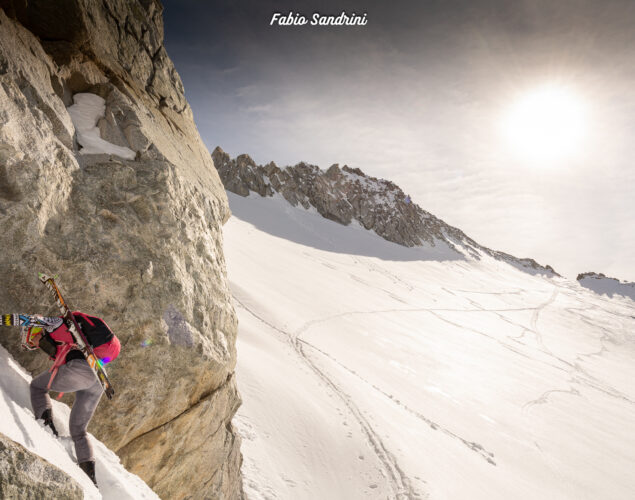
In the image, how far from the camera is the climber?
9.31 feet

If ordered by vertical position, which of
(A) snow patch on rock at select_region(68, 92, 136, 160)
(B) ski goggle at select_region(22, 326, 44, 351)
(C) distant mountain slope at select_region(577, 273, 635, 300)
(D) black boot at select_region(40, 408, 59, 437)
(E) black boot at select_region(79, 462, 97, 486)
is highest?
(C) distant mountain slope at select_region(577, 273, 635, 300)

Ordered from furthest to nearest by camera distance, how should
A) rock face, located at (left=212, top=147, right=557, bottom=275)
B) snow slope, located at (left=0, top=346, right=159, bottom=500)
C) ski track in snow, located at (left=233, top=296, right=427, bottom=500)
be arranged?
1. rock face, located at (left=212, top=147, right=557, bottom=275)
2. ski track in snow, located at (left=233, top=296, right=427, bottom=500)
3. snow slope, located at (left=0, top=346, right=159, bottom=500)

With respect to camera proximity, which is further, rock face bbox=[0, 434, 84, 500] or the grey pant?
the grey pant

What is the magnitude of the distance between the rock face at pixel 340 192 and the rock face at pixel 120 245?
65137mm

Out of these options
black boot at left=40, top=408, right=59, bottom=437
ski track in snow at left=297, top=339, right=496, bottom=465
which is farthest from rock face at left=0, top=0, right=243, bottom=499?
ski track in snow at left=297, top=339, right=496, bottom=465

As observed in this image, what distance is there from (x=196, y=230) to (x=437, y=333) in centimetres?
2500

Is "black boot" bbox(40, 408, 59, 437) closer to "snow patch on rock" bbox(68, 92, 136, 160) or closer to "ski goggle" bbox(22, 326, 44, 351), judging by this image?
"ski goggle" bbox(22, 326, 44, 351)

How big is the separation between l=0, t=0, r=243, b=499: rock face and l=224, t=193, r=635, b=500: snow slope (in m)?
3.93

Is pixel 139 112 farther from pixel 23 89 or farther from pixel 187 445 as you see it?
pixel 187 445

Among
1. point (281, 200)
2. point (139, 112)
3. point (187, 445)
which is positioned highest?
point (281, 200)

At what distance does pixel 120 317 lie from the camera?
3852mm

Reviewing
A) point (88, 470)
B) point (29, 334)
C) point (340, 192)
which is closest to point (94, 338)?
point (29, 334)

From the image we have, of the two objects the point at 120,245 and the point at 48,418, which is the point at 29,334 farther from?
the point at 120,245

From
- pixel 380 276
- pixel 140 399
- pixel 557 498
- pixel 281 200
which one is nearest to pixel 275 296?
pixel 557 498
